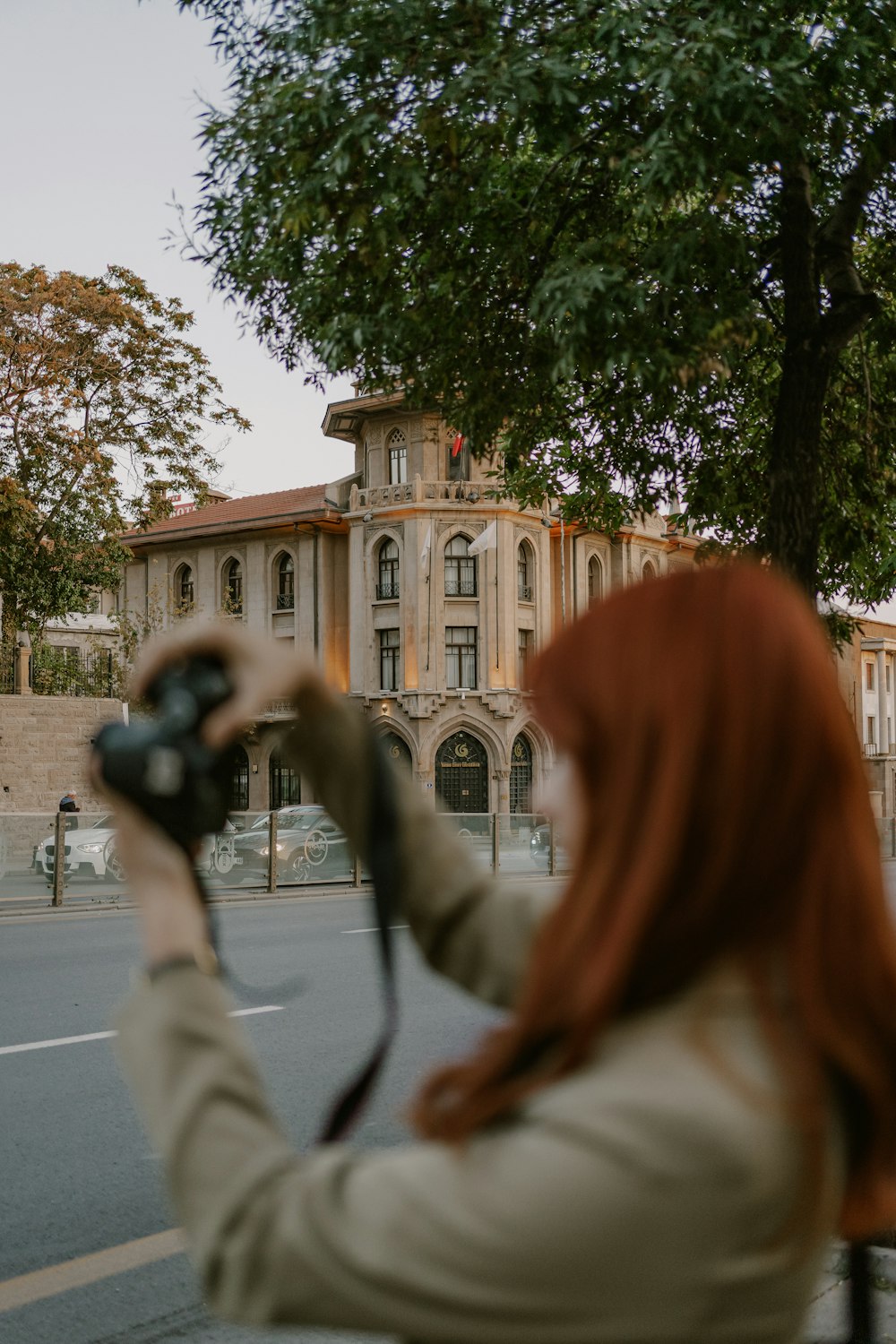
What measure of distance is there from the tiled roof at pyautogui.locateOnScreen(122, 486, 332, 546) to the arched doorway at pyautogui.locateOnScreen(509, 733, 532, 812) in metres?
11.2

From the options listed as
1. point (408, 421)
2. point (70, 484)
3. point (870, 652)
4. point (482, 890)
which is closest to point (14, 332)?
point (70, 484)

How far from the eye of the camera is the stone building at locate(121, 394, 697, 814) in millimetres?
43812

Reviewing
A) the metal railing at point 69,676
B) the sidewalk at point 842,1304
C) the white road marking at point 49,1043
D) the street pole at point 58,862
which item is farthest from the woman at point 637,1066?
the metal railing at point 69,676

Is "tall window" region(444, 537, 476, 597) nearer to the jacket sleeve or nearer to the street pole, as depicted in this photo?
the street pole

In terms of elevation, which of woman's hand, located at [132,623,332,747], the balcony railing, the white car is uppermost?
the balcony railing

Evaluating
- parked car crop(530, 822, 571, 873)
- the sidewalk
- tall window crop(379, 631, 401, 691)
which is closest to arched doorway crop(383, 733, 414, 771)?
tall window crop(379, 631, 401, 691)

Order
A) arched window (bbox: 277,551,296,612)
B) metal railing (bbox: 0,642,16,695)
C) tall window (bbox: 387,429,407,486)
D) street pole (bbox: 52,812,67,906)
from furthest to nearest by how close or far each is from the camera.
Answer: arched window (bbox: 277,551,296,612) < tall window (bbox: 387,429,407,486) < metal railing (bbox: 0,642,16,695) < street pole (bbox: 52,812,67,906)

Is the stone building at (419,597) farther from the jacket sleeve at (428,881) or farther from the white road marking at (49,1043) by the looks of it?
the jacket sleeve at (428,881)

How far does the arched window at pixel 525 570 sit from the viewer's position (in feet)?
150

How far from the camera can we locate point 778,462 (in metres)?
5.42

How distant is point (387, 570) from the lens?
4547cm

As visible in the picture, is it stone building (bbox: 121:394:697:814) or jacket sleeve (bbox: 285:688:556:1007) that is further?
stone building (bbox: 121:394:697:814)

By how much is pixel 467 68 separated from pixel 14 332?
23.4 metres

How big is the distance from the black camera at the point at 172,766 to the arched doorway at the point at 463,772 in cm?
4302
